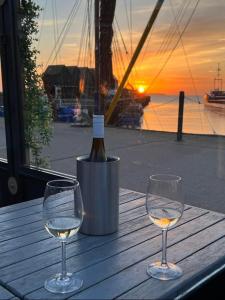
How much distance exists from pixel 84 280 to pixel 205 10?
1.81 meters

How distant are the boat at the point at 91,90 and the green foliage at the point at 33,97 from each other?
10 cm

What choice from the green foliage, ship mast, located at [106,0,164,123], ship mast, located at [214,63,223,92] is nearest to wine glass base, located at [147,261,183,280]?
ship mast, located at [214,63,223,92]

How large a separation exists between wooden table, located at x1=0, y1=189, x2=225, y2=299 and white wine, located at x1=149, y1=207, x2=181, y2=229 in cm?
13

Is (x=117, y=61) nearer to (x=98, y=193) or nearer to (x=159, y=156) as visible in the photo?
(x=159, y=156)

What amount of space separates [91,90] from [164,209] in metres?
1.91

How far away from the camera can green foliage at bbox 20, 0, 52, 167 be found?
3.12 m

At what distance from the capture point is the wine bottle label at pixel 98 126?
3.97 ft

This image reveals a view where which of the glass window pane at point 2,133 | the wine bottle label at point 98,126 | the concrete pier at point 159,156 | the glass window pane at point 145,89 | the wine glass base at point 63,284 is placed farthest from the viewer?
the glass window pane at point 2,133

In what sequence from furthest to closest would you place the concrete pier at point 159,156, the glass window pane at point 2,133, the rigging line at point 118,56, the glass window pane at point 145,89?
the glass window pane at point 2,133, the concrete pier at point 159,156, the rigging line at point 118,56, the glass window pane at point 145,89

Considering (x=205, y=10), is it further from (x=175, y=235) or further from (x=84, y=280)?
(x=84, y=280)

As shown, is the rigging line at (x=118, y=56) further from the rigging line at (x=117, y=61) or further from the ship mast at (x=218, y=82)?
the ship mast at (x=218, y=82)

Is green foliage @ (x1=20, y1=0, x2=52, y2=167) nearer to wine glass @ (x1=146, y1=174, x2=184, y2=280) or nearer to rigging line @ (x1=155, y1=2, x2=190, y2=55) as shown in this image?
rigging line @ (x1=155, y1=2, x2=190, y2=55)

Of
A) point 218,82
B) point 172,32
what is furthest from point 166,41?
point 218,82

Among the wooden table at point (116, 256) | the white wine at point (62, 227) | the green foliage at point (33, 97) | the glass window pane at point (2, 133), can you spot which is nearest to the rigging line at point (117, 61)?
the green foliage at point (33, 97)
